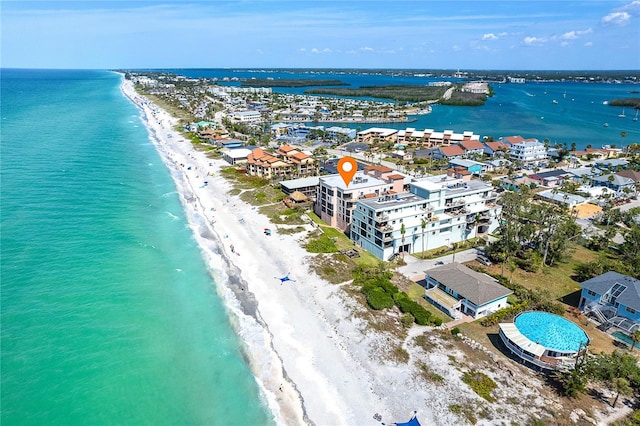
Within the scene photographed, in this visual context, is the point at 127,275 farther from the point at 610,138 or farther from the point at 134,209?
the point at 610,138

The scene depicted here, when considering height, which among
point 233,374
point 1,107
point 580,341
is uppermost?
point 1,107

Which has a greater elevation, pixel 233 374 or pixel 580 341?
pixel 580 341

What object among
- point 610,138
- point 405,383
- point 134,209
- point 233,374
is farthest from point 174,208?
point 610,138

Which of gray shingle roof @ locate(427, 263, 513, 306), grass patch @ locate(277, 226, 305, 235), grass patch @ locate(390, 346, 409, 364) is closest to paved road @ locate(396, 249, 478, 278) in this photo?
gray shingle roof @ locate(427, 263, 513, 306)

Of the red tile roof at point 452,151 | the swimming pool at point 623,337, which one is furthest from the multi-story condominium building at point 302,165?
the swimming pool at point 623,337

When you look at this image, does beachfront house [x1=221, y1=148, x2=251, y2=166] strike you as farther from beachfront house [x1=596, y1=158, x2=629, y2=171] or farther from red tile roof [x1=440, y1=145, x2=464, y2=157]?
beachfront house [x1=596, y1=158, x2=629, y2=171]
